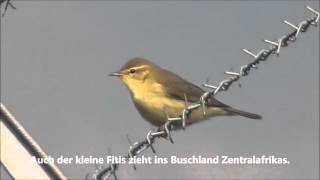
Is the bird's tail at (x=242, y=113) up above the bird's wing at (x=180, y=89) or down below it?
below

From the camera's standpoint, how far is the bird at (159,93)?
26.0ft

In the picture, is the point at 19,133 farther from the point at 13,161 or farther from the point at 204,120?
the point at 204,120

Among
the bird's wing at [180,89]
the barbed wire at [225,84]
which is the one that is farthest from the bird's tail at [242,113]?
the barbed wire at [225,84]

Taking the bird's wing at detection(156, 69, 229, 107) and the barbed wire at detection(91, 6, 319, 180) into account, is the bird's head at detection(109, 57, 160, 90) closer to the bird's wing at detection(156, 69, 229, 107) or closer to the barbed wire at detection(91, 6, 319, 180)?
the bird's wing at detection(156, 69, 229, 107)

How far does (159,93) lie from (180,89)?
0.22 metres

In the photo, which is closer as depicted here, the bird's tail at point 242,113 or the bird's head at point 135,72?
the bird's tail at point 242,113

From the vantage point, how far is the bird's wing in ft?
26.3

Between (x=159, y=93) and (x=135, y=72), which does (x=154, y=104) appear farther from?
(x=135, y=72)

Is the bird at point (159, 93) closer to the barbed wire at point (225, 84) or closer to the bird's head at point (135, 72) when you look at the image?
the bird's head at point (135, 72)

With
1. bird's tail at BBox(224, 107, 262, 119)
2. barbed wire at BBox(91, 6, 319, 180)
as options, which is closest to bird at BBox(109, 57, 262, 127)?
bird's tail at BBox(224, 107, 262, 119)

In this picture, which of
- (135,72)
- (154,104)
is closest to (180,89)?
(154,104)

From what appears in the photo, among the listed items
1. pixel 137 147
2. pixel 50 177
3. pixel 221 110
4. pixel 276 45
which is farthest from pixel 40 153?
pixel 276 45

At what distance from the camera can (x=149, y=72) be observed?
8.66 meters

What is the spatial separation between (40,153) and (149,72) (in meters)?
2.39
